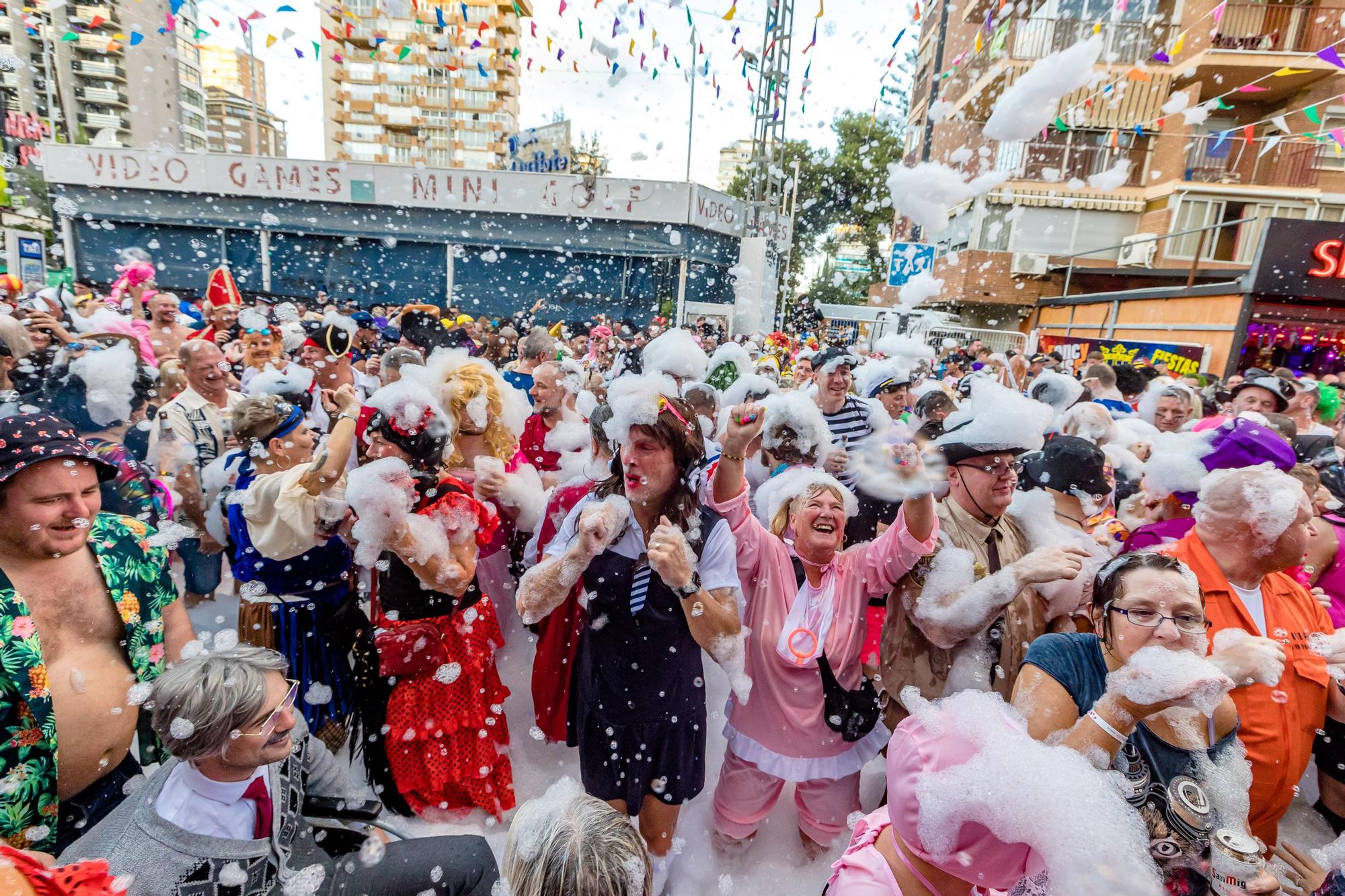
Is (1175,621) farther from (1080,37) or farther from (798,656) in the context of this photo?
(1080,37)

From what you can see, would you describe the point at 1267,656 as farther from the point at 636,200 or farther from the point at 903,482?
the point at 636,200

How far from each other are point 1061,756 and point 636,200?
19.7 metres

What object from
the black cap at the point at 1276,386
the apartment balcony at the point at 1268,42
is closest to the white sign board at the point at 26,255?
the black cap at the point at 1276,386

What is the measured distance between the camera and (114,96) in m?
47.3

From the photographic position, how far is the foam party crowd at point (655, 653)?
1.36 metres

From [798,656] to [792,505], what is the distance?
0.58 m

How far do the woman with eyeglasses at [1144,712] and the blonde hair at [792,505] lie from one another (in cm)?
87

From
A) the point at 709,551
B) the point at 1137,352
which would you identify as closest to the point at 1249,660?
the point at 709,551

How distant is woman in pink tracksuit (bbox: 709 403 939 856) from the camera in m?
2.32

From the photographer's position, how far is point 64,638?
1.66 metres

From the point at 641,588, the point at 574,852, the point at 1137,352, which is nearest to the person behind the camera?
the point at 574,852

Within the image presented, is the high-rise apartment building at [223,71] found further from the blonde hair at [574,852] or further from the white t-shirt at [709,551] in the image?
the blonde hair at [574,852]

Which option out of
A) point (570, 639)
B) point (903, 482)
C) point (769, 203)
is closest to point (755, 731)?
point (570, 639)

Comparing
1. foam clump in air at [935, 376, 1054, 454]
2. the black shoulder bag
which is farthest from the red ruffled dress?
foam clump in air at [935, 376, 1054, 454]
